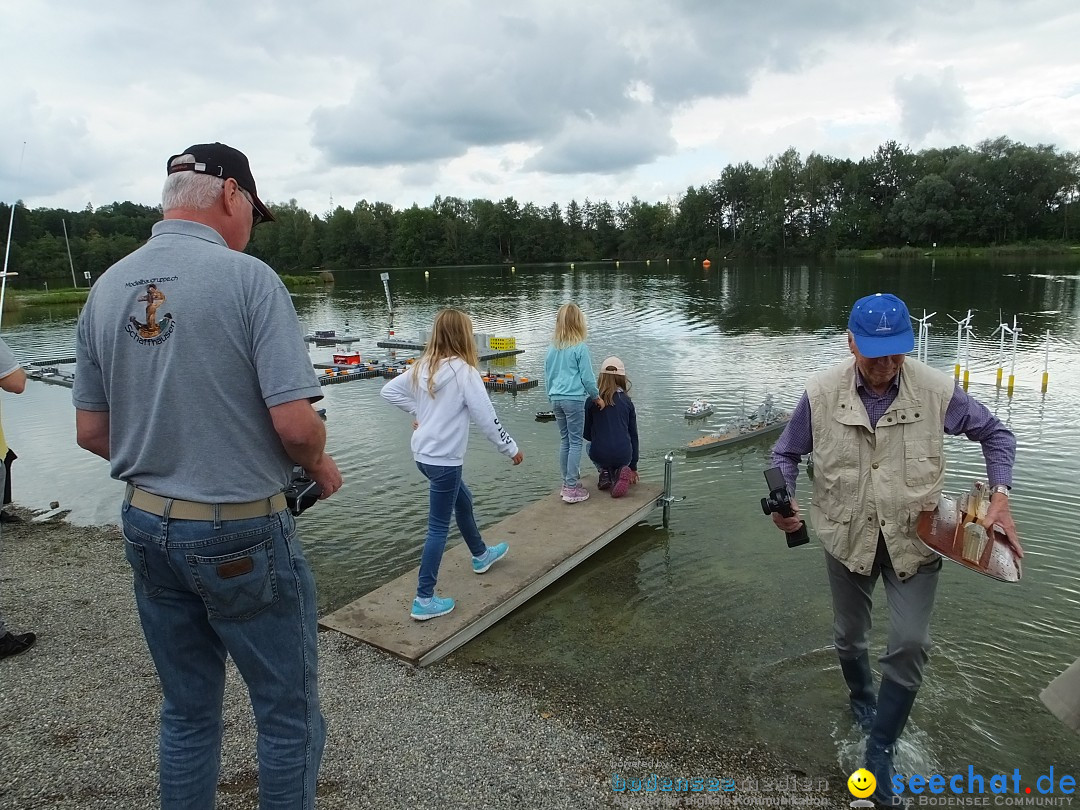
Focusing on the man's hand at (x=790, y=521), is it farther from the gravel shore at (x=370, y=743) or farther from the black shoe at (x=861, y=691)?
the gravel shore at (x=370, y=743)

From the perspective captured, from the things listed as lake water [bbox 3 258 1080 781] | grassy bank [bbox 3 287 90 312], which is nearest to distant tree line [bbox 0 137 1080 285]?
grassy bank [bbox 3 287 90 312]

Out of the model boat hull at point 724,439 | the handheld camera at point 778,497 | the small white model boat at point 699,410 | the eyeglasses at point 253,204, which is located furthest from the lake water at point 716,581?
the eyeglasses at point 253,204

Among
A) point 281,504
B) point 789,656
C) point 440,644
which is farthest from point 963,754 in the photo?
point 281,504

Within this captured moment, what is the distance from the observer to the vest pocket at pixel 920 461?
3.25 meters

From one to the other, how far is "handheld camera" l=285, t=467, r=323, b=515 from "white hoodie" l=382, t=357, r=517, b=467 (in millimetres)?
2059

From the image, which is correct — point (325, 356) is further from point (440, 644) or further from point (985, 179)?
point (985, 179)

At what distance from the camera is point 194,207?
2414 mm

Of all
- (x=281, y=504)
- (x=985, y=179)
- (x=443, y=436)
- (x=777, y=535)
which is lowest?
(x=777, y=535)

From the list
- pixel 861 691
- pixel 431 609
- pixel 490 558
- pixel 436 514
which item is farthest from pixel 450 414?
pixel 861 691

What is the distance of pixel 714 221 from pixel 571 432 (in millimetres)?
113446

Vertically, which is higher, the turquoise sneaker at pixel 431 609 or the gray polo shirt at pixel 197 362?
the gray polo shirt at pixel 197 362

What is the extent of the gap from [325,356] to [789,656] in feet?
86.0

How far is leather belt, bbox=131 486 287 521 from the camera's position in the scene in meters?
2.24

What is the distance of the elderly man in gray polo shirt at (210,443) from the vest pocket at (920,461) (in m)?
2.71
